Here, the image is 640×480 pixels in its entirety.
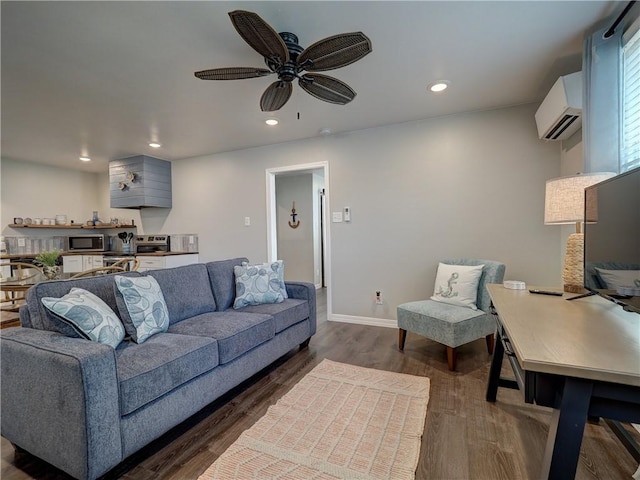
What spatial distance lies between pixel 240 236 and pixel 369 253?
1961 millimetres

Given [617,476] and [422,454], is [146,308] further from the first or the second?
[617,476]

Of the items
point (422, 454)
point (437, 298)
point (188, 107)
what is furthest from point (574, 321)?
point (188, 107)

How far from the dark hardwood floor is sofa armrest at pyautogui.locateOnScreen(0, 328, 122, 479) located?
219 mm

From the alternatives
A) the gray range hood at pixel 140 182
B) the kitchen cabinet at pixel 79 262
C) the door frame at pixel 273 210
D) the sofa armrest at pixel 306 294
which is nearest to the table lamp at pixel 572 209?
the sofa armrest at pixel 306 294

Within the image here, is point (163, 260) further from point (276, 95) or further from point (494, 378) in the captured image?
point (494, 378)

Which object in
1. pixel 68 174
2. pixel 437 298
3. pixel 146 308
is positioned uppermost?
pixel 68 174

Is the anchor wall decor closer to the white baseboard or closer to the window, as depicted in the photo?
the white baseboard

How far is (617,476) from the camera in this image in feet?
4.18

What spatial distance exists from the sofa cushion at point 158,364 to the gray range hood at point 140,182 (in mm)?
3477

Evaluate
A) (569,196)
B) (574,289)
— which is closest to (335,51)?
(569,196)

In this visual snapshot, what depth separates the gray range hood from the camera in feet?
14.7

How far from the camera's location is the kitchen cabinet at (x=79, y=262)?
5.03 m

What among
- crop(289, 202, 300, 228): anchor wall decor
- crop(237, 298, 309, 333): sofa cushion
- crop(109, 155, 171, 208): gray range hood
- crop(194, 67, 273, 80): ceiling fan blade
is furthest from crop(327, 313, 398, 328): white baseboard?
crop(109, 155, 171, 208): gray range hood

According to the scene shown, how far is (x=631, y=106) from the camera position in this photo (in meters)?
1.76
